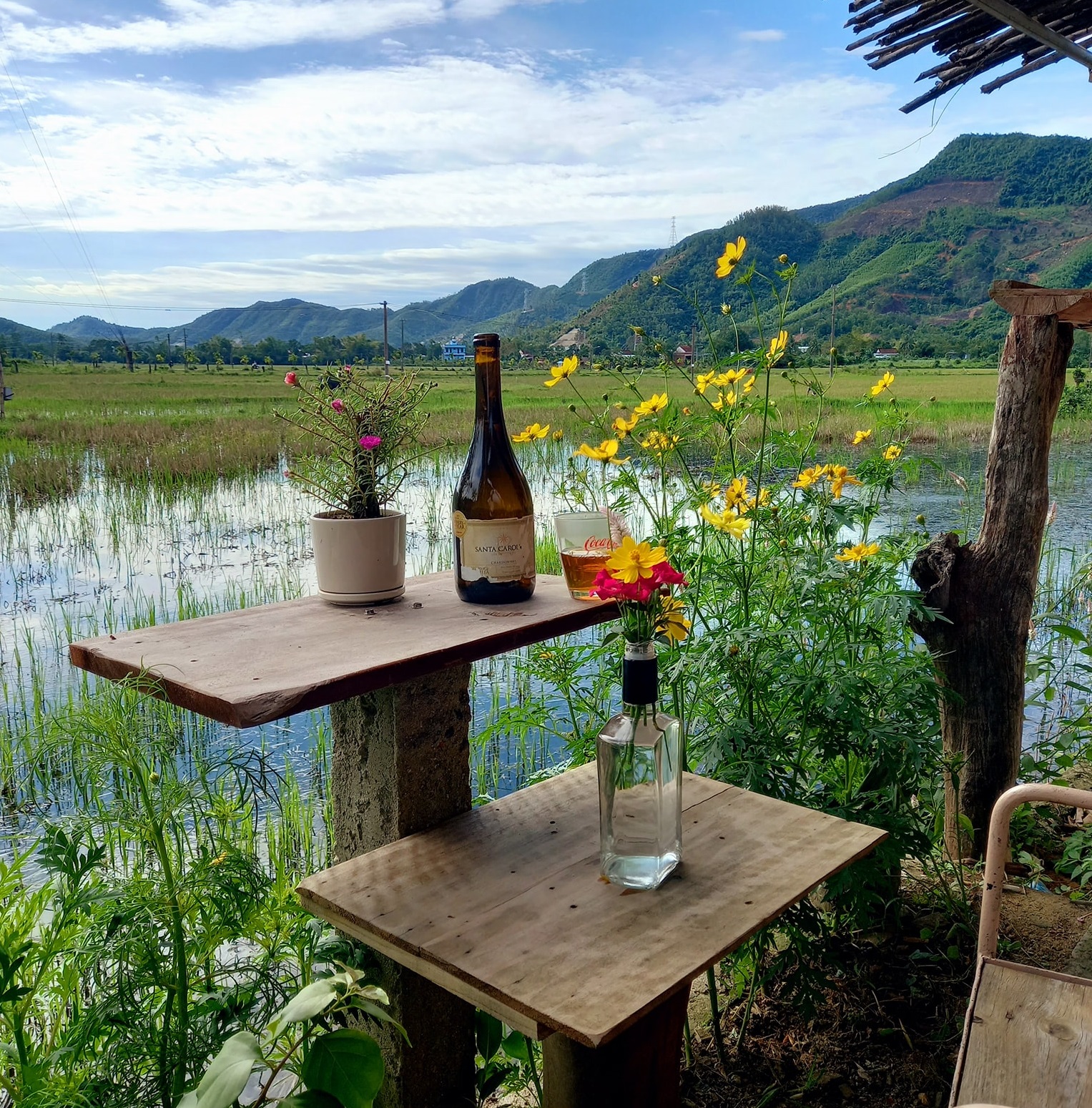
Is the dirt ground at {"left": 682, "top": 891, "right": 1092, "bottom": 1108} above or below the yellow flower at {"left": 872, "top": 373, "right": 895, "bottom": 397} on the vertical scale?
below

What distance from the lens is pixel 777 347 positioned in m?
1.93

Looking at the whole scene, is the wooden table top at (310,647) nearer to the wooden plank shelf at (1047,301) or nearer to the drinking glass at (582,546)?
the drinking glass at (582,546)

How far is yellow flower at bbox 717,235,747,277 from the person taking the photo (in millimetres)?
1766

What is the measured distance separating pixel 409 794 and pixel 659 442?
0.86 metres

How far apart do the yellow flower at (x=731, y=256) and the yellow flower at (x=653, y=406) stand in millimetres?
261

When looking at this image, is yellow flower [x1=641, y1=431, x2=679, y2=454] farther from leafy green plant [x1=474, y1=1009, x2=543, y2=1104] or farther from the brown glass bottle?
leafy green plant [x1=474, y1=1009, x2=543, y2=1104]

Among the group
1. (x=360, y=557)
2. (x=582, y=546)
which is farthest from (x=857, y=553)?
(x=360, y=557)

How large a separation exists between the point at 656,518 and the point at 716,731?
46 centimetres

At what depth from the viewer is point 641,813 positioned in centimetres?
117

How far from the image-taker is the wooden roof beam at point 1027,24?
295 centimetres

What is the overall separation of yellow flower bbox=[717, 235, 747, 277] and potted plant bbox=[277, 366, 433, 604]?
663mm

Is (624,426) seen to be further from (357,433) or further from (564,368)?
(357,433)

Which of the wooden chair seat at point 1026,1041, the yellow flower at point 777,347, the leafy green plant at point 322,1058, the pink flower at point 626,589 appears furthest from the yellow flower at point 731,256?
the leafy green plant at point 322,1058

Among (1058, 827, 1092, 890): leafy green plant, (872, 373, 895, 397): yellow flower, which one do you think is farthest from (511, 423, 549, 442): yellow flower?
(1058, 827, 1092, 890): leafy green plant
